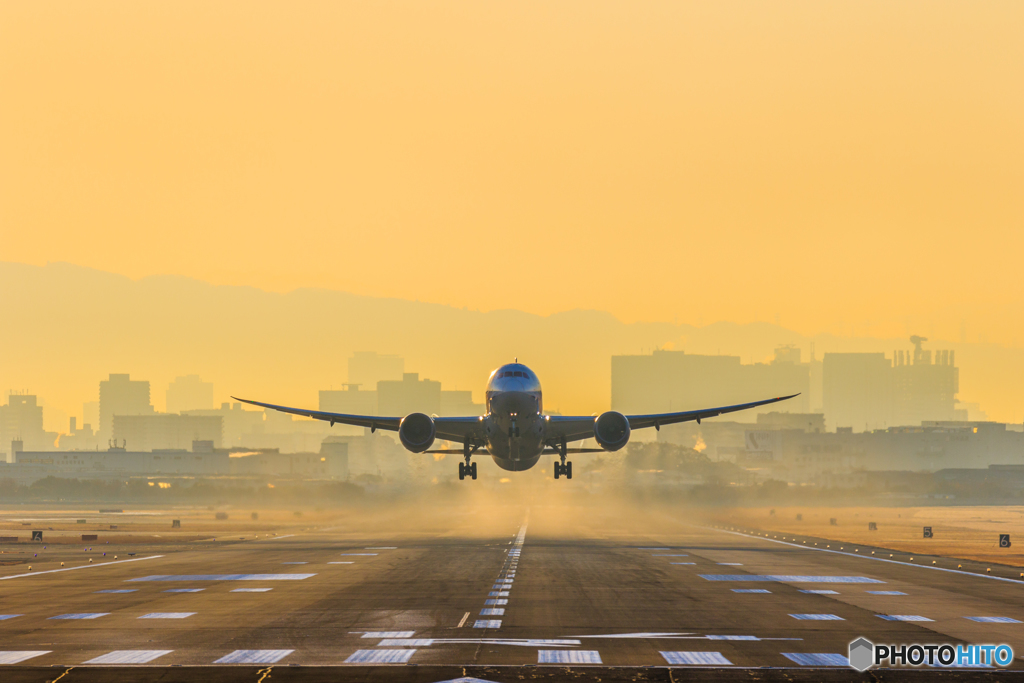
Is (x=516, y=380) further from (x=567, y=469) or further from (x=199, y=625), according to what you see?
(x=199, y=625)

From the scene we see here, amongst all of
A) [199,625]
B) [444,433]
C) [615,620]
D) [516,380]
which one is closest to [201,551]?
[444,433]

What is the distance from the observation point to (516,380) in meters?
55.9

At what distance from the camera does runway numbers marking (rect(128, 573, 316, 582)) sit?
54.9 m

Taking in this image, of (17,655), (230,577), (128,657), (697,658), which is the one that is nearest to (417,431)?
(230,577)

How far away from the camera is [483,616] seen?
125 feet

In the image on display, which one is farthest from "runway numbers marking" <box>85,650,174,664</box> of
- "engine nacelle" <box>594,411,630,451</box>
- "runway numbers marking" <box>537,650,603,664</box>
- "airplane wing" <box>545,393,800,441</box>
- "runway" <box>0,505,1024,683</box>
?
"airplane wing" <box>545,393,800,441</box>

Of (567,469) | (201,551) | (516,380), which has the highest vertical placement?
(516,380)

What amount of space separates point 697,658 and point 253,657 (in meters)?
12.9

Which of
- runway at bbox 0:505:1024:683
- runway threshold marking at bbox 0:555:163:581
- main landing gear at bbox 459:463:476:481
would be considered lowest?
runway threshold marking at bbox 0:555:163:581

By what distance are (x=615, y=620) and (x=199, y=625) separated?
→ 15.2 meters

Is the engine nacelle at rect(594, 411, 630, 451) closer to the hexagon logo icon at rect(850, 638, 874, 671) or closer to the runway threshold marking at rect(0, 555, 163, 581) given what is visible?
the hexagon logo icon at rect(850, 638, 874, 671)

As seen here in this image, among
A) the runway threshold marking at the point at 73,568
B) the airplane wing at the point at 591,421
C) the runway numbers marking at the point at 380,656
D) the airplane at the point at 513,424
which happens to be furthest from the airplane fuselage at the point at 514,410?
the runway threshold marking at the point at 73,568

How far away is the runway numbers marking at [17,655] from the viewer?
2811 cm

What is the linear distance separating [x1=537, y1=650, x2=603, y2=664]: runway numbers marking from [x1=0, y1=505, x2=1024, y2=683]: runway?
93mm
